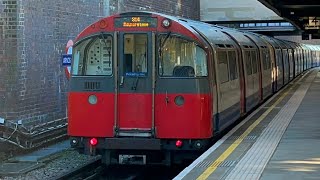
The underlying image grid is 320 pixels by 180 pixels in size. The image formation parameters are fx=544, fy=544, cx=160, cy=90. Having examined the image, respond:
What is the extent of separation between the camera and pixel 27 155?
10.8 metres

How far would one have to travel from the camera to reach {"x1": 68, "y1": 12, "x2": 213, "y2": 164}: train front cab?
8.40 meters

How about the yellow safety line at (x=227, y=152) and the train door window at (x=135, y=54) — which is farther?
the train door window at (x=135, y=54)

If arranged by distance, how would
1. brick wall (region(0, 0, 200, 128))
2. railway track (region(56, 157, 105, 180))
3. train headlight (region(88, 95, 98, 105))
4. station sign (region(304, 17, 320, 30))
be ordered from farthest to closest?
station sign (region(304, 17, 320, 30)) → brick wall (region(0, 0, 200, 128)) → railway track (region(56, 157, 105, 180)) → train headlight (region(88, 95, 98, 105))

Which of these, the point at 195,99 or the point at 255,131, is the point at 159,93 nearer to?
the point at 195,99

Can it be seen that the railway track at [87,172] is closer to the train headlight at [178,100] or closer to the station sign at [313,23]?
the train headlight at [178,100]

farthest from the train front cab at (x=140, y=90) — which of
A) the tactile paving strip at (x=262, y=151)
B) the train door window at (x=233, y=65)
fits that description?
the train door window at (x=233, y=65)

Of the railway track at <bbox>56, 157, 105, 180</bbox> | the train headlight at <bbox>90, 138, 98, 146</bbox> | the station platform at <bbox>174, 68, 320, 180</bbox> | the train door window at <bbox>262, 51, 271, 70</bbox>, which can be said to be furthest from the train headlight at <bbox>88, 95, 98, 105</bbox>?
the train door window at <bbox>262, 51, 271, 70</bbox>

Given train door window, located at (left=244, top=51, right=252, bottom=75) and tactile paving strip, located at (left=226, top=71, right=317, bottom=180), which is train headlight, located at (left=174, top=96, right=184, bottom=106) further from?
train door window, located at (left=244, top=51, right=252, bottom=75)

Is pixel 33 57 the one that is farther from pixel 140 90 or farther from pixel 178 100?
pixel 178 100

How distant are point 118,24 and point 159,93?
129 cm

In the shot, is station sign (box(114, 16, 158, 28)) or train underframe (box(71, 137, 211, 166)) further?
station sign (box(114, 16, 158, 28))

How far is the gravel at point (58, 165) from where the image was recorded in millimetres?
9281

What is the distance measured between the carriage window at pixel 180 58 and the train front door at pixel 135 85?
0.20m

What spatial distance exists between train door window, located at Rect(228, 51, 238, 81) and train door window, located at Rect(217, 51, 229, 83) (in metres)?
0.40
